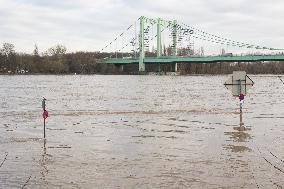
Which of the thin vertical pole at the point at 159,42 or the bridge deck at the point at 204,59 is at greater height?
the thin vertical pole at the point at 159,42

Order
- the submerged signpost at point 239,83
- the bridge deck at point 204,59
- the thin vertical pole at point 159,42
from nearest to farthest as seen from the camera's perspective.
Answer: the submerged signpost at point 239,83, the bridge deck at point 204,59, the thin vertical pole at point 159,42

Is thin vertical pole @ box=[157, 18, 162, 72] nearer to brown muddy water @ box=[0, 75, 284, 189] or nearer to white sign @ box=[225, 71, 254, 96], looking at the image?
brown muddy water @ box=[0, 75, 284, 189]

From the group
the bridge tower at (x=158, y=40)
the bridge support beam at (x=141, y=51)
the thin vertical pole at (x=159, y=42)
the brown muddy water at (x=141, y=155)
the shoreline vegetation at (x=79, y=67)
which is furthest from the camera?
the shoreline vegetation at (x=79, y=67)

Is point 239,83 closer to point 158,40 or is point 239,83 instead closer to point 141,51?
point 141,51

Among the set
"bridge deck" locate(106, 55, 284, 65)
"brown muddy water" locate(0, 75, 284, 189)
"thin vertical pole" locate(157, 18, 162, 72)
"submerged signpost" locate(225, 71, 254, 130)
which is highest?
"thin vertical pole" locate(157, 18, 162, 72)

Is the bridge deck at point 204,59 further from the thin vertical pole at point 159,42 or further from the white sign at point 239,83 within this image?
the white sign at point 239,83

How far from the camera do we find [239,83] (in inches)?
741

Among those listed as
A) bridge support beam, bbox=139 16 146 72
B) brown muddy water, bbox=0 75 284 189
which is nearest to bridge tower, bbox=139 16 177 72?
bridge support beam, bbox=139 16 146 72

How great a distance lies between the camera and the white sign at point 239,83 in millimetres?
18625

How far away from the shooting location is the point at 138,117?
25.2 m

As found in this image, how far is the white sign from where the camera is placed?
733 inches

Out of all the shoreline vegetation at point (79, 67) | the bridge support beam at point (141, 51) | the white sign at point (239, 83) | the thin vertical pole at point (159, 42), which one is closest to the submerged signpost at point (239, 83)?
the white sign at point (239, 83)

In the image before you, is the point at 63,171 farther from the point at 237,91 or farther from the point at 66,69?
the point at 66,69

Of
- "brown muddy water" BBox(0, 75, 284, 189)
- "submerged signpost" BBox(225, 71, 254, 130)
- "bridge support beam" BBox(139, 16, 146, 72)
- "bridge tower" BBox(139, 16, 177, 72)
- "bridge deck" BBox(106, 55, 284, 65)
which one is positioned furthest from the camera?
"bridge tower" BBox(139, 16, 177, 72)
